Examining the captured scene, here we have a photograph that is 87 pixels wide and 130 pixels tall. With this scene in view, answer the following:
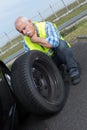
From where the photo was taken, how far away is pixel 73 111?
509 cm

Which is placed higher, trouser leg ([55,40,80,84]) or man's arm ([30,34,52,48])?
man's arm ([30,34,52,48])

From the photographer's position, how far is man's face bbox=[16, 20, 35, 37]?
584 cm

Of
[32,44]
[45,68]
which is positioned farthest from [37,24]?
[45,68]

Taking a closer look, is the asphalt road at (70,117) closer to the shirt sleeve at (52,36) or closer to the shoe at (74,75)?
the shoe at (74,75)

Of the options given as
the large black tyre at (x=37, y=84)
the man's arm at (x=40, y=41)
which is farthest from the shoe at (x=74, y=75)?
the man's arm at (x=40, y=41)

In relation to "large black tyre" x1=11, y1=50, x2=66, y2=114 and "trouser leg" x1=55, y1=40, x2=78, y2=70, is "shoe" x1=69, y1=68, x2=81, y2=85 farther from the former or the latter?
"large black tyre" x1=11, y1=50, x2=66, y2=114

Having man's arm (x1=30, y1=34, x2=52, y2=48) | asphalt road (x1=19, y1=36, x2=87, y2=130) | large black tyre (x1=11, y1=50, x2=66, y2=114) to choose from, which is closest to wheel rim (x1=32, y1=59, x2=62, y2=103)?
large black tyre (x1=11, y1=50, x2=66, y2=114)

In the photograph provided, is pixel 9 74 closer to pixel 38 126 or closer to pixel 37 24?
pixel 38 126

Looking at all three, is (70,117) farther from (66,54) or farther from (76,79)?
(66,54)

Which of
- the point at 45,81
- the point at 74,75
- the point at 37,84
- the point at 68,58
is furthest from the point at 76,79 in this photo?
the point at 37,84

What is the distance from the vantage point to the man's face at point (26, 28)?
584 centimetres

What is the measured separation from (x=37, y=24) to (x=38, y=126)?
1.81 m

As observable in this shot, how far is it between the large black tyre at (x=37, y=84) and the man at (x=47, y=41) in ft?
1.32

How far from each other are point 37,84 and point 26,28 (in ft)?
3.48
